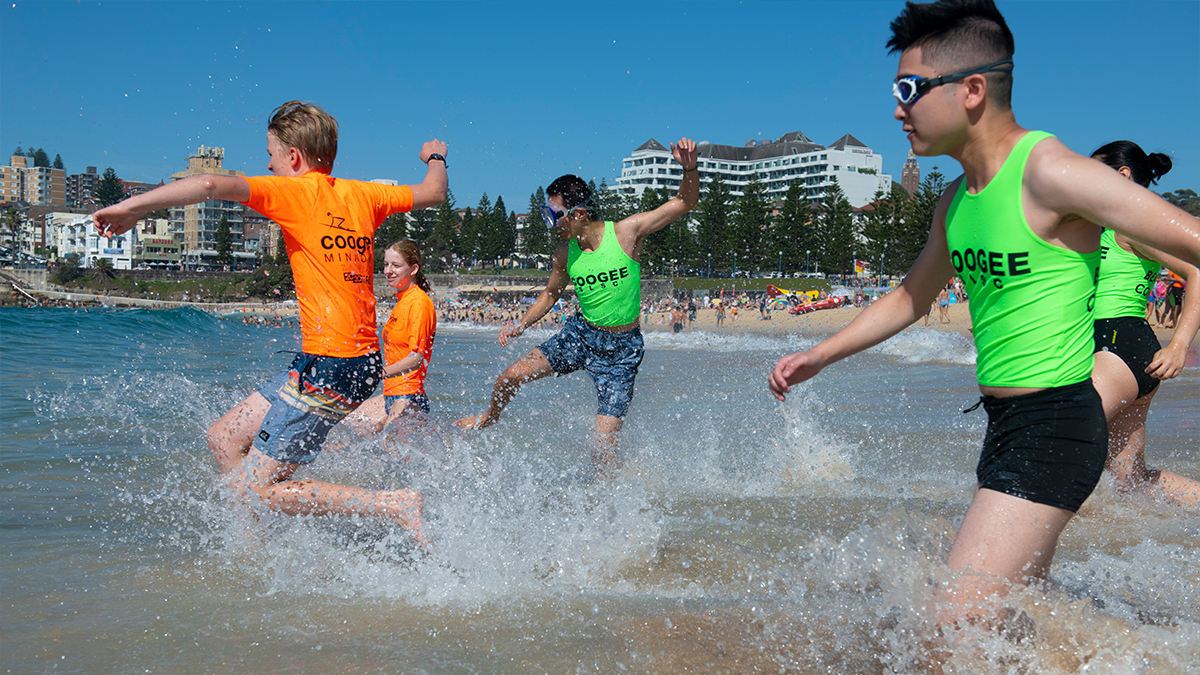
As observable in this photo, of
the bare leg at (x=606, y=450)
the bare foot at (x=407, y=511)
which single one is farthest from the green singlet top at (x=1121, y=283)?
the bare foot at (x=407, y=511)

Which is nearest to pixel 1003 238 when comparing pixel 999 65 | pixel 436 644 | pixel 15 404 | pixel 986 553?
pixel 999 65

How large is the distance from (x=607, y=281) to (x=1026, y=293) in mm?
3065

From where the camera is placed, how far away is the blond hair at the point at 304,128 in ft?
11.2

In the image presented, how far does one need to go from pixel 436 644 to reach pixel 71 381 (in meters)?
10.7

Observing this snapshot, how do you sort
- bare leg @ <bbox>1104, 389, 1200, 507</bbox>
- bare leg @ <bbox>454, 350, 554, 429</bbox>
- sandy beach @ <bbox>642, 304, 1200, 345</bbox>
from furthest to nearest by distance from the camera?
sandy beach @ <bbox>642, 304, 1200, 345</bbox>, bare leg @ <bbox>454, 350, 554, 429</bbox>, bare leg @ <bbox>1104, 389, 1200, 507</bbox>

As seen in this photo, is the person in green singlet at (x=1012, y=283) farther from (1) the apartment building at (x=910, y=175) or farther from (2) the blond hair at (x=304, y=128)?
(1) the apartment building at (x=910, y=175)

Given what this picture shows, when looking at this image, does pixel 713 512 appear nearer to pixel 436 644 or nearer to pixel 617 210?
pixel 436 644

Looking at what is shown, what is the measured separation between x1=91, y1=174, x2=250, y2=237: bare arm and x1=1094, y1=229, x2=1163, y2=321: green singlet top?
12.6ft

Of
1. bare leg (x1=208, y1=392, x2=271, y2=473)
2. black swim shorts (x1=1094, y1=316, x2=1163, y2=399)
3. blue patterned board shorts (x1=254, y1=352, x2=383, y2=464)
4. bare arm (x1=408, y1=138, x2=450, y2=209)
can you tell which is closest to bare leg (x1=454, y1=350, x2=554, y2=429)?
bare arm (x1=408, y1=138, x2=450, y2=209)

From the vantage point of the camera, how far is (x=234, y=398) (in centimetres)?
866

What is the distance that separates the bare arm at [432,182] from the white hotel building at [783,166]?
140288 mm

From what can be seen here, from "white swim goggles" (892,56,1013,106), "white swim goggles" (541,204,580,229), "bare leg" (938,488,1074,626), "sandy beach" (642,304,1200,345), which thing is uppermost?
"white swim goggles" (892,56,1013,106)

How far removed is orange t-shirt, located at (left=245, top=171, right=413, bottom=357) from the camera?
3.25 metres

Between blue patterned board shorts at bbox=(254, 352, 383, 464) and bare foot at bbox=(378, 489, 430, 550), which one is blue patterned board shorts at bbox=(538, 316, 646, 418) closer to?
bare foot at bbox=(378, 489, 430, 550)
